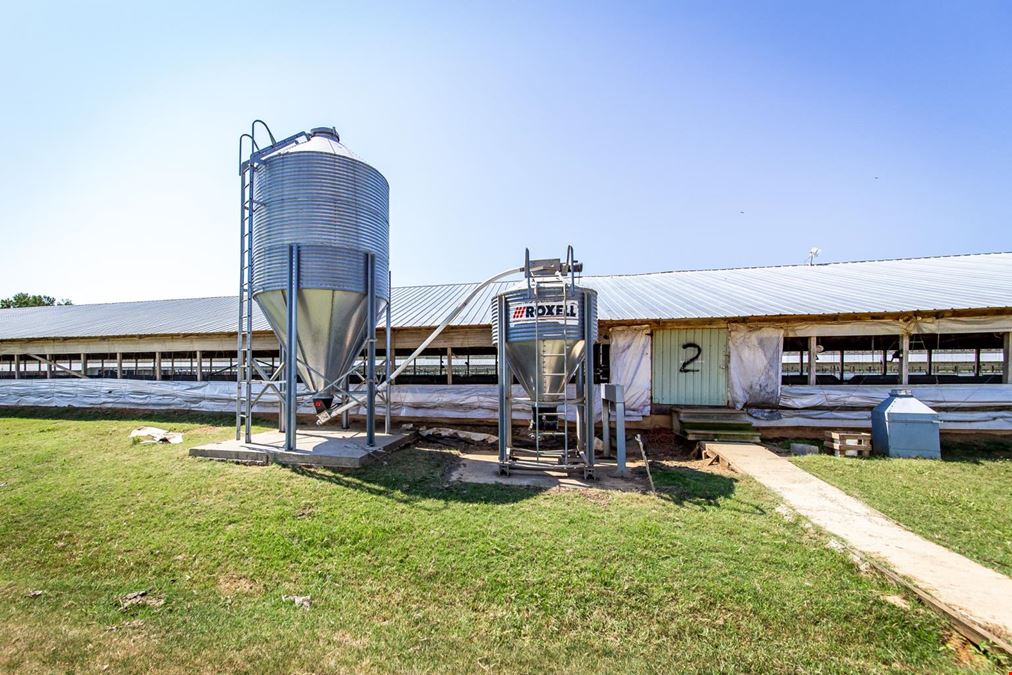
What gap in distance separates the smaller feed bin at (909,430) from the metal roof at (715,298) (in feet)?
7.75

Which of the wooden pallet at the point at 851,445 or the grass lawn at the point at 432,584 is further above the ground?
the wooden pallet at the point at 851,445

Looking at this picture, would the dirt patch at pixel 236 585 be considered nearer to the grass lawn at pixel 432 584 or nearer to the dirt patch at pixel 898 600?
the grass lawn at pixel 432 584

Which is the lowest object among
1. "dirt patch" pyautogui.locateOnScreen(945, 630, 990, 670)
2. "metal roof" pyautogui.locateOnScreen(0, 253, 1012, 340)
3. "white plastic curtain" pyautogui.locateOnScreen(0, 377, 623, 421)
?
"dirt patch" pyautogui.locateOnScreen(945, 630, 990, 670)

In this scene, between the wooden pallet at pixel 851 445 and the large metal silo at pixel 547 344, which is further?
the wooden pallet at pixel 851 445

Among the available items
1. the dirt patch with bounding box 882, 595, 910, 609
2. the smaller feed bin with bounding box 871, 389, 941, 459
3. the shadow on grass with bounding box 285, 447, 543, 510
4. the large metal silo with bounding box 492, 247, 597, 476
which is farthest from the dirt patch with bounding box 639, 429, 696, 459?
the dirt patch with bounding box 882, 595, 910, 609

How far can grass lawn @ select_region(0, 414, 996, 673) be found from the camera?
322cm

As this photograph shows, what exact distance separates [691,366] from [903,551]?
23.4 ft

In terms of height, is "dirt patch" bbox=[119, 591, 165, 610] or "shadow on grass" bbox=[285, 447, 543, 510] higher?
"shadow on grass" bbox=[285, 447, 543, 510]

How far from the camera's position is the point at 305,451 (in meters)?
7.98

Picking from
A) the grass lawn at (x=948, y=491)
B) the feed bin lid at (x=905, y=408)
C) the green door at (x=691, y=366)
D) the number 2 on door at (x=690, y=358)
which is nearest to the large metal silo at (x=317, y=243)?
→ the green door at (x=691, y=366)

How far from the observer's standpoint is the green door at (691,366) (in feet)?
37.2

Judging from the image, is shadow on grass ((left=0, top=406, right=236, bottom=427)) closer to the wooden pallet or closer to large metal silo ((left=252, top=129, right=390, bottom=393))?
large metal silo ((left=252, top=129, right=390, bottom=393))

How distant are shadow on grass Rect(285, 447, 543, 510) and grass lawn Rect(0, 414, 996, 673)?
0.23 feet

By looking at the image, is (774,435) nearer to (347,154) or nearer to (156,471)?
(347,154)
